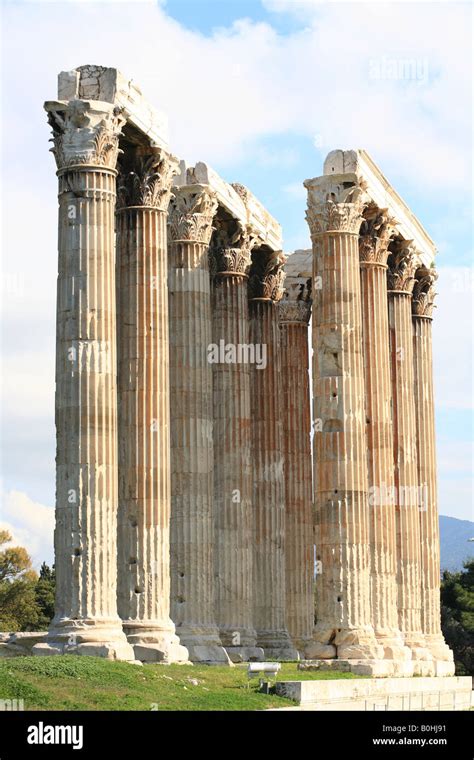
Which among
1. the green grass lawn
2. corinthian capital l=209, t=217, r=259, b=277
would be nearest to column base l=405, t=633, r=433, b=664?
corinthian capital l=209, t=217, r=259, b=277

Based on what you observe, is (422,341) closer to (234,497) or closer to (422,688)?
(234,497)

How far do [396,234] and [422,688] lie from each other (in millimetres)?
21253

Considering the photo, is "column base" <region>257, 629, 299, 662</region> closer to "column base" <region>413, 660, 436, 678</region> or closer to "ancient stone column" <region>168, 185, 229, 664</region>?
"column base" <region>413, 660, 436, 678</region>

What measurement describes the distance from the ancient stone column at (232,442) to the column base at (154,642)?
1176 centimetres

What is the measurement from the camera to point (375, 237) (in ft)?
234

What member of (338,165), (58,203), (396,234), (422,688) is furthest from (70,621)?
(396,234)

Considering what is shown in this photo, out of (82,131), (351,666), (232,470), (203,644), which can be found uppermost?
(82,131)

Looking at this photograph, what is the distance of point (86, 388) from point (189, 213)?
51.7 feet

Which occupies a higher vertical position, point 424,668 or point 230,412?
point 230,412

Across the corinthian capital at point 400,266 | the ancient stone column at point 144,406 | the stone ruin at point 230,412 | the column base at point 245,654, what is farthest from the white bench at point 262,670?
the corinthian capital at point 400,266

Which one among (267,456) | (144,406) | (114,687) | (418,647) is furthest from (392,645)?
(114,687)

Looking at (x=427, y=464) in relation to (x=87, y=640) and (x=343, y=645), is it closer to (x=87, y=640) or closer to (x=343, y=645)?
(x=343, y=645)

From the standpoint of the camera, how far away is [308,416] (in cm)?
8212

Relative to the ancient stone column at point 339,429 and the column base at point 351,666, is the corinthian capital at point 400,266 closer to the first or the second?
the ancient stone column at point 339,429
